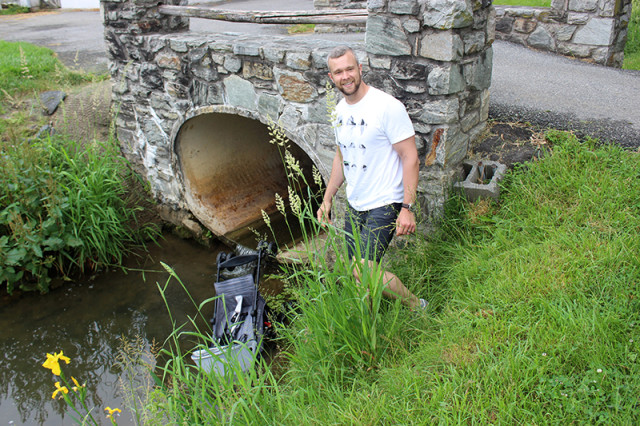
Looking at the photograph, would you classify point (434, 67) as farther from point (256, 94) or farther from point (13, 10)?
point (13, 10)

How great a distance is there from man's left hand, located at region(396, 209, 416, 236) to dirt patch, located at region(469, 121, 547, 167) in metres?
1.46

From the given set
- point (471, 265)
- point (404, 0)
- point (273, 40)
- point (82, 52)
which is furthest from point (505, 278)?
point (82, 52)

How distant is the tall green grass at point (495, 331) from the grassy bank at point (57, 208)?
3306 mm

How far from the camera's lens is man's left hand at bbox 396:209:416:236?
3236 mm

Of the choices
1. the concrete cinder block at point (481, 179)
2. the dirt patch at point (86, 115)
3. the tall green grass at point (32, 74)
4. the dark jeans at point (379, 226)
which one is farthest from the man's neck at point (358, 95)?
the tall green grass at point (32, 74)

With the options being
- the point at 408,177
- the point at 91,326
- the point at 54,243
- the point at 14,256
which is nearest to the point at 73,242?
the point at 54,243

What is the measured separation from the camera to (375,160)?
334cm

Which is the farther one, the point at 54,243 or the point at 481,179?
the point at 54,243

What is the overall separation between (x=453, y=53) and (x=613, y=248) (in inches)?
65.8

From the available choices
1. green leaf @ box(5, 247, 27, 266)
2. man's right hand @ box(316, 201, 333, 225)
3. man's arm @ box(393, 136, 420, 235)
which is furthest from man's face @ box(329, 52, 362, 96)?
green leaf @ box(5, 247, 27, 266)

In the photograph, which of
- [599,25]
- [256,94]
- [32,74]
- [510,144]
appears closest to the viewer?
[510,144]

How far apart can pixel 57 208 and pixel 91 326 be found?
4.31ft

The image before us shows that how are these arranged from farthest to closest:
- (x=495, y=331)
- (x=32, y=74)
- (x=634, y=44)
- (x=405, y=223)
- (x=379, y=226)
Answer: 1. (x=634, y=44)
2. (x=32, y=74)
3. (x=379, y=226)
4. (x=405, y=223)
5. (x=495, y=331)

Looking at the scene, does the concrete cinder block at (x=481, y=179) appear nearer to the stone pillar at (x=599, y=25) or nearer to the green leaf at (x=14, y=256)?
the stone pillar at (x=599, y=25)
